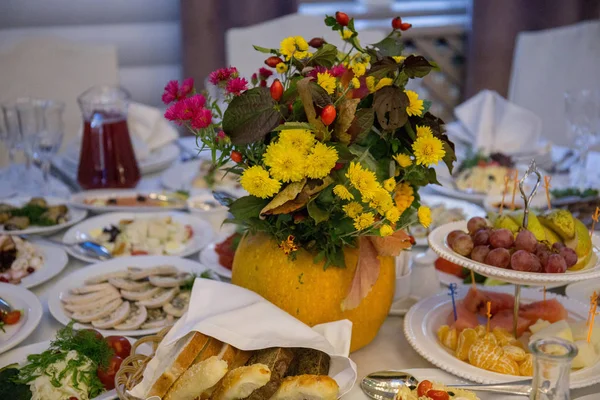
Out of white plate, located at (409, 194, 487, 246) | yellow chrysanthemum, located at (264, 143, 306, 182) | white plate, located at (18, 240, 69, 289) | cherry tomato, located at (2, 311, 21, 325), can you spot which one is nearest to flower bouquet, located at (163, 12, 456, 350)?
yellow chrysanthemum, located at (264, 143, 306, 182)

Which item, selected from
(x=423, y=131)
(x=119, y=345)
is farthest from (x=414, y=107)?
(x=119, y=345)

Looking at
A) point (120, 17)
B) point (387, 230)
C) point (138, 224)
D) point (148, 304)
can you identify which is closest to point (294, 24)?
point (120, 17)

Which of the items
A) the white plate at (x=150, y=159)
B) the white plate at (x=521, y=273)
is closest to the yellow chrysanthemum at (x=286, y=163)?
the white plate at (x=521, y=273)

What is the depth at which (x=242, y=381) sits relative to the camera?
0.98 metres

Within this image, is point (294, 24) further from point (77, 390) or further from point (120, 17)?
point (77, 390)

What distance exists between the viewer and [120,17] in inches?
153

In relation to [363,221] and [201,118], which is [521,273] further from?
[201,118]

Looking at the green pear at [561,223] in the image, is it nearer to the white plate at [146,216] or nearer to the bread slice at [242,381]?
the bread slice at [242,381]

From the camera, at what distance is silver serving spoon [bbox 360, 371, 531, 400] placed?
1103mm

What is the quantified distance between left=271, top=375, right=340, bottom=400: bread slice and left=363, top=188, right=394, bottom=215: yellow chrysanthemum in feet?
0.92

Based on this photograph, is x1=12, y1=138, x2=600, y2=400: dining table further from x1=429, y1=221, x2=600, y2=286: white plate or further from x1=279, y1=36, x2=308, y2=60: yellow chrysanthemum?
x1=279, y1=36, x2=308, y2=60: yellow chrysanthemum

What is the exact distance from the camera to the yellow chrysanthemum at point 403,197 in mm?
1258

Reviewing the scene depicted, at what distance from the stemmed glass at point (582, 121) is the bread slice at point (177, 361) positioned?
1.54 meters

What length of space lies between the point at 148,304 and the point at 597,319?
2.94 feet
